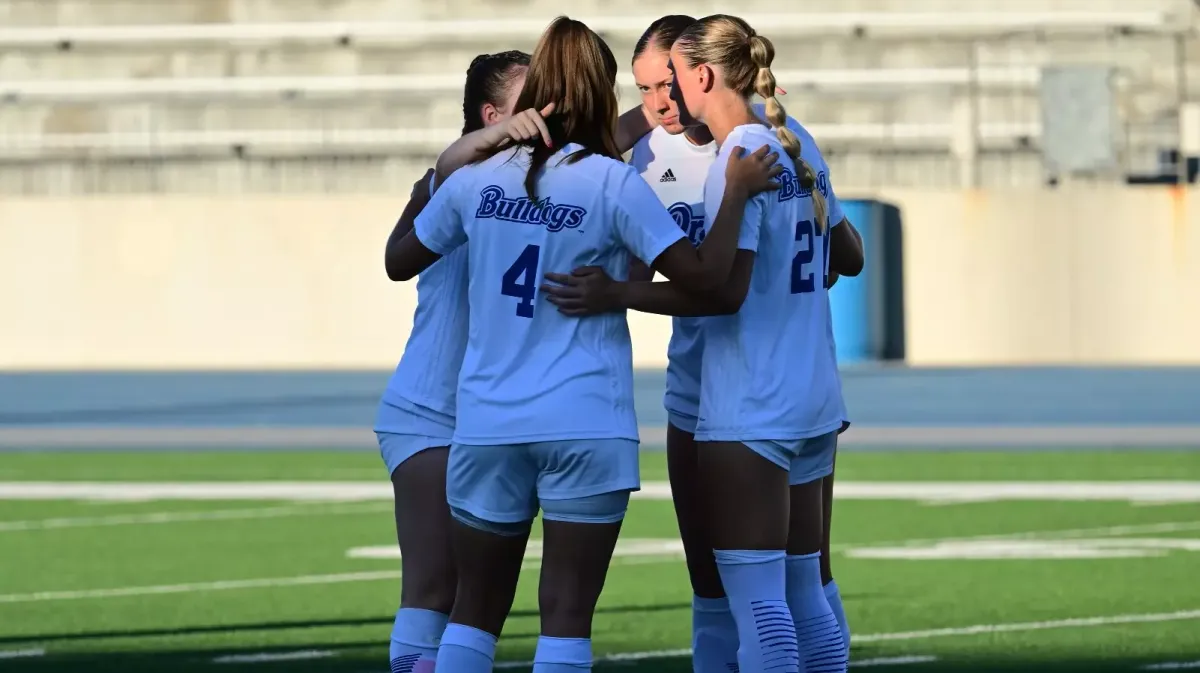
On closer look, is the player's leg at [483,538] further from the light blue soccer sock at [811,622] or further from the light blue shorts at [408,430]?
the light blue soccer sock at [811,622]

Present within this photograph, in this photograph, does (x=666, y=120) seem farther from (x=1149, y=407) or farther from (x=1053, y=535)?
(x=1149, y=407)

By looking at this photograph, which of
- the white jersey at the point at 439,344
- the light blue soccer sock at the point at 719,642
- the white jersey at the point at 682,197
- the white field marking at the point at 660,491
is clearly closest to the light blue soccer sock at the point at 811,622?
the light blue soccer sock at the point at 719,642

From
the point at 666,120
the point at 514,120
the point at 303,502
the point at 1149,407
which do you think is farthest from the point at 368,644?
the point at 1149,407

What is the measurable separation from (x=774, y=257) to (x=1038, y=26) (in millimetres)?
29997

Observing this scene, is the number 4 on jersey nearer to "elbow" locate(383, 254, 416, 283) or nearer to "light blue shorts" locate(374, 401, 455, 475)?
"elbow" locate(383, 254, 416, 283)

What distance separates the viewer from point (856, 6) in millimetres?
35719

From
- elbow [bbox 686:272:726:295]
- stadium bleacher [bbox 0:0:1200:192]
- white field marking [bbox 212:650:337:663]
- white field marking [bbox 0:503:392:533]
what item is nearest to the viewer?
elbow [bbox 686:272:726:295]

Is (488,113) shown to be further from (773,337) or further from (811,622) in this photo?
(811,622)

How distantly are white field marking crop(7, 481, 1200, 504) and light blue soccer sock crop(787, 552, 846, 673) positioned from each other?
26.7 ft

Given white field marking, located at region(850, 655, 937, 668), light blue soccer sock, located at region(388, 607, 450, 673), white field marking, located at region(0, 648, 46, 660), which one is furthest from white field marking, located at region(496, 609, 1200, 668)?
light blue soccer sock, located at region(388, 607, 450, 673)

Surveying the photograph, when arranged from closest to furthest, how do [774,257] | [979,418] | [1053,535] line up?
1. [774,257]
2. [1053,535]
3. [979,418]

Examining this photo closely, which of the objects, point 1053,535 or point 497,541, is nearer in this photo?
point 497,541

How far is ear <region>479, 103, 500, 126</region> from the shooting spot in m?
5.67

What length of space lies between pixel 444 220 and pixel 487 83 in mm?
538
